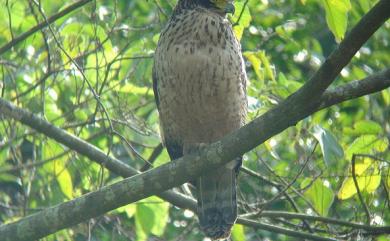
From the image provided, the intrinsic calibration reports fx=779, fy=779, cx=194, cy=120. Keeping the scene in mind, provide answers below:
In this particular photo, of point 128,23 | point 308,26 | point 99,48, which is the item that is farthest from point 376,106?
point 99,48

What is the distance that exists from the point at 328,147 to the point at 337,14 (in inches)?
31.1

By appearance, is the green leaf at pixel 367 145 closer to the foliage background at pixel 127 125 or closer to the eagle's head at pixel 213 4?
the foliage background at pixel 127 125

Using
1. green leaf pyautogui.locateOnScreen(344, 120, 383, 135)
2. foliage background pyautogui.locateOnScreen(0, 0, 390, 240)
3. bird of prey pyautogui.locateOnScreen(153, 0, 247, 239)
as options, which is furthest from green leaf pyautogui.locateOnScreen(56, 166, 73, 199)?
green leaf pyautogui.locateOnScreen(344, 120, 383, 135)

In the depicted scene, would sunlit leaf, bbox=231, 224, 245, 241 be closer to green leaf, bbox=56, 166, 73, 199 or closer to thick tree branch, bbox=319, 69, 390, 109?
green leaf, bbox=56, 166, 73, 199

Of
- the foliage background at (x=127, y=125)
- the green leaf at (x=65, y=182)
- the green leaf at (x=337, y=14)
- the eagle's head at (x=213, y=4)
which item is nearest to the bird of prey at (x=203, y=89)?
the eagle's head at (x=213, y=4)

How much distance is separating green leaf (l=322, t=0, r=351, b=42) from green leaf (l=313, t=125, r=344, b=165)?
66 cm

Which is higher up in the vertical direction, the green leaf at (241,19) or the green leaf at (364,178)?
the green leaf at (241,19)

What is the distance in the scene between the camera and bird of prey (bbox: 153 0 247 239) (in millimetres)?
4508

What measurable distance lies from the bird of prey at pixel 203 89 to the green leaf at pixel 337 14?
966mm

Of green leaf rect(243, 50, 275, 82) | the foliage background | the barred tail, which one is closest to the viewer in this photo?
the foliage background

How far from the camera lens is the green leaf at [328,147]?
403 centimetres

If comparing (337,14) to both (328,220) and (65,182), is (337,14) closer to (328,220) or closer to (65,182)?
(328,220)

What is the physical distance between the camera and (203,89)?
178 inches

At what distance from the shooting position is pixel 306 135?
4.97 m
